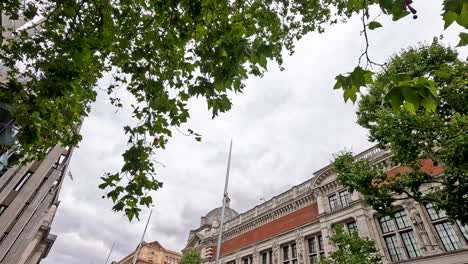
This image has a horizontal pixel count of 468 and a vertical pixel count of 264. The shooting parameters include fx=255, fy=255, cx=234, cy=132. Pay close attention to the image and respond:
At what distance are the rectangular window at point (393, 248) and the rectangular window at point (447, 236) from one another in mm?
2090

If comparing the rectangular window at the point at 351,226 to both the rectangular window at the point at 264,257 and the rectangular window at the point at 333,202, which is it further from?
the rectangular window at the point at 264,257

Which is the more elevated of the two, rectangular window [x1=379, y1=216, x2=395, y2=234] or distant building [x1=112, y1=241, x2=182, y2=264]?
distant building [x1=112, y1=241, x2=182, y2=264]

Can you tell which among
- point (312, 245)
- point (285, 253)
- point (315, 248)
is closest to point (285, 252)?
point (285, 253)

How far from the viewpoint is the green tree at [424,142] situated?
788 centimetres

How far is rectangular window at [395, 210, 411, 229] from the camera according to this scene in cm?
1356

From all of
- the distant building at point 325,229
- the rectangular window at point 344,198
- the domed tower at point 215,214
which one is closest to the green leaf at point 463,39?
the distant building at point 325,229

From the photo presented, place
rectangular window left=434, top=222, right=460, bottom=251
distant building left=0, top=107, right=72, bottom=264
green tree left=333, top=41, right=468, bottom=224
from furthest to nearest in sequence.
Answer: distant building left=0, top=107, right=72, bottom=264 → rectangular window left=434, top=222, right=460, bottom=251 → green tree left=333, top=41, right=468, bottom=224

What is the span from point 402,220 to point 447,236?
6.95 ft

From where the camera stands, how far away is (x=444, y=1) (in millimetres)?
1793

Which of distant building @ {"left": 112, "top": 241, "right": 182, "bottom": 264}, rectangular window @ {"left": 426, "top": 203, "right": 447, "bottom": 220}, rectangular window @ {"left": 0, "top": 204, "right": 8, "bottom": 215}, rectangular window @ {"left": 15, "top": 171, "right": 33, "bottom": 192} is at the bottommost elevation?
rectangular window @ {"left": 0, "top": 204, "right": 8, "bottom": 215}

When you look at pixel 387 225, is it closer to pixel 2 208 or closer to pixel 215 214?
pixel 215 214

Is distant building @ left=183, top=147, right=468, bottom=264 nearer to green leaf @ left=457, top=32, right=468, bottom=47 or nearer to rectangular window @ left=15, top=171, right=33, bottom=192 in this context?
green leaf @ left=457, top=32, right=468, bottom=47

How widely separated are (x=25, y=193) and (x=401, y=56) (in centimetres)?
2336

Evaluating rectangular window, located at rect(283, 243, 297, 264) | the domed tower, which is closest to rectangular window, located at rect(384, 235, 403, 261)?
rectangular window, located at rect(283, 243, 297, 264)
